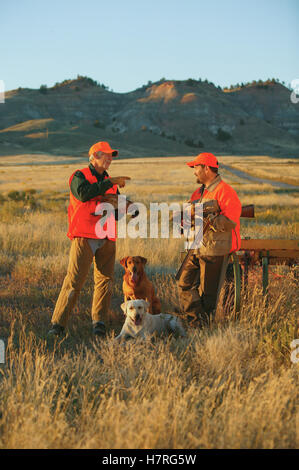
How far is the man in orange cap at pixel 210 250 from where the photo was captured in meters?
5.20

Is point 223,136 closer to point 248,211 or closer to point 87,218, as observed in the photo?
point 248,211

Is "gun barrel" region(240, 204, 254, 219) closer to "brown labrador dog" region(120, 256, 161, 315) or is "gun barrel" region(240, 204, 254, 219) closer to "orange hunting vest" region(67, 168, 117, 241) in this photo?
"brown labrador dog" region(120, 256, 161, 315)

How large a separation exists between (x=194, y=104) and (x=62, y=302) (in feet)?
611

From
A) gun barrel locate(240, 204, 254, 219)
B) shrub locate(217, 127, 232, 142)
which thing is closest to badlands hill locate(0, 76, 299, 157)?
shrub locate(217, 127, 232, 142)

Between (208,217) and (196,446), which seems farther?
(208,217)

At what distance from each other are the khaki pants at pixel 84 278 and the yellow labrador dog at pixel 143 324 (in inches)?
18.7

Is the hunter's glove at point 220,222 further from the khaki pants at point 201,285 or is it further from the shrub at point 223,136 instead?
the shrub at point 223,136

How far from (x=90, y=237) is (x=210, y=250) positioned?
1393 millimetres

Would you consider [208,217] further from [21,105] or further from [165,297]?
[21,105]

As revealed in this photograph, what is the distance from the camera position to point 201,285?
5.55 meters

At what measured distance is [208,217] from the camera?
514 cm

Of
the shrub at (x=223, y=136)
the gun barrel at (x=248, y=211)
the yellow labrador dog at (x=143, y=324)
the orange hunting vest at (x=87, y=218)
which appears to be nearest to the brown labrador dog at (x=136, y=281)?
the yellow labrador dog at (x=143, y=324)
